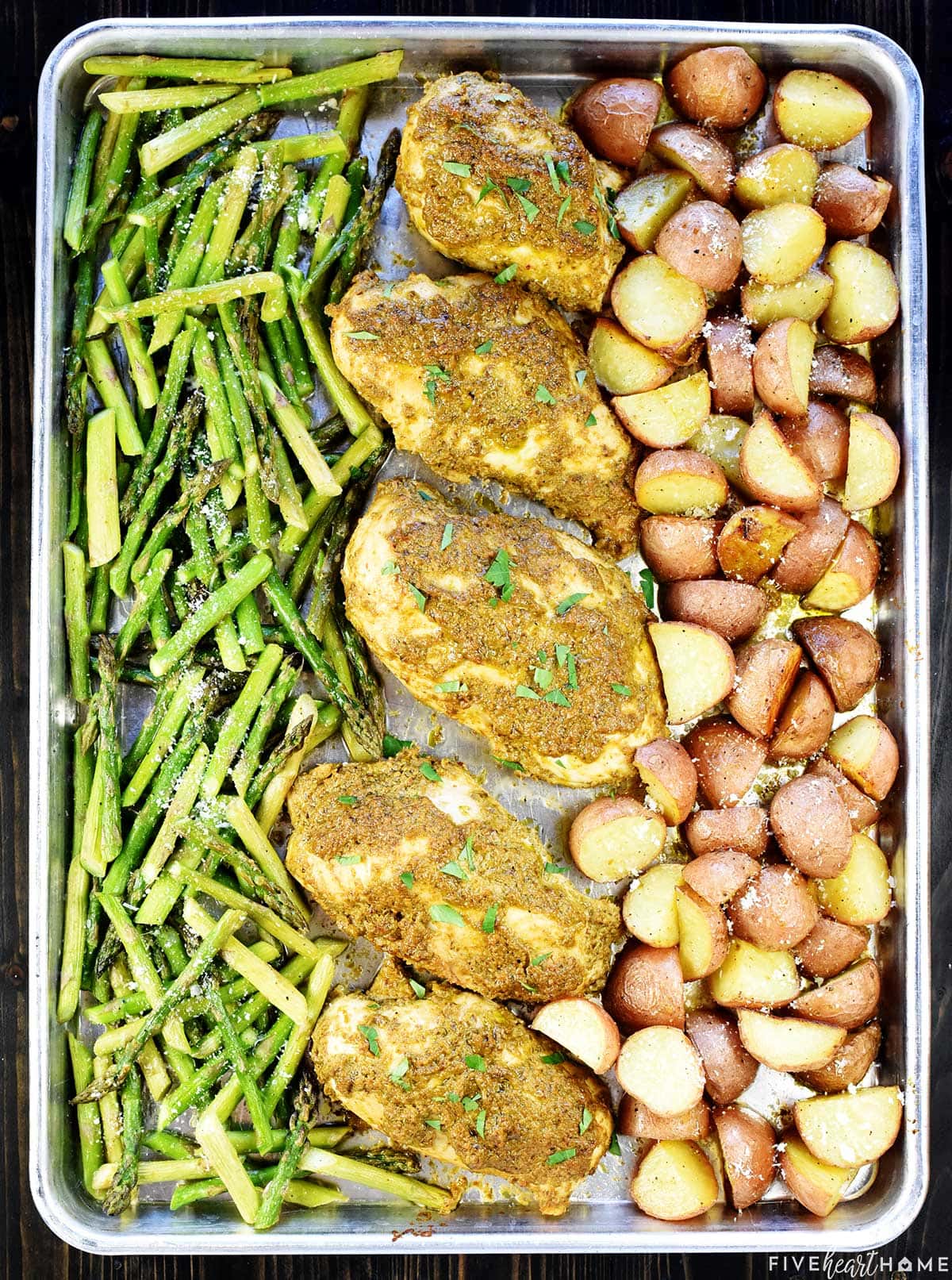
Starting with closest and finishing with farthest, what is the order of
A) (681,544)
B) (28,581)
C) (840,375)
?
(681,544)
(840,375)
(28,581)

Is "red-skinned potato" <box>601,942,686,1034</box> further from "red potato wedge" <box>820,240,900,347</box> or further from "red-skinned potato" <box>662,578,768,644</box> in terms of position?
"red potato wedge" <box>820,240,900,347</box>

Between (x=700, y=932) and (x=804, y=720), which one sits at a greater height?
(x=804, y=720)

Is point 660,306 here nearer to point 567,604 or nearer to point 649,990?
point 567,604

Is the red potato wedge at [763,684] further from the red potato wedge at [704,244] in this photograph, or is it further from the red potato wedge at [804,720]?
the red potato wedge at [704,244]

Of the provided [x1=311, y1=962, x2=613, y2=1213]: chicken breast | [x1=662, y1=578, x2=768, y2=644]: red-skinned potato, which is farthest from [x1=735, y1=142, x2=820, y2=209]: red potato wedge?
[x1=311, y1=962, x2=613, y2=1213]: chicken breast

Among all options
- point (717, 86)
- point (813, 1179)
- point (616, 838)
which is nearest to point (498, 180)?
point (717, 86)

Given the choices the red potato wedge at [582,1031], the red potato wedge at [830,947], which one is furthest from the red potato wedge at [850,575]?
the red potato wedge at [582,1031]

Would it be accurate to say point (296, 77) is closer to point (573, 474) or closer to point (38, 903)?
point (573, 474)
